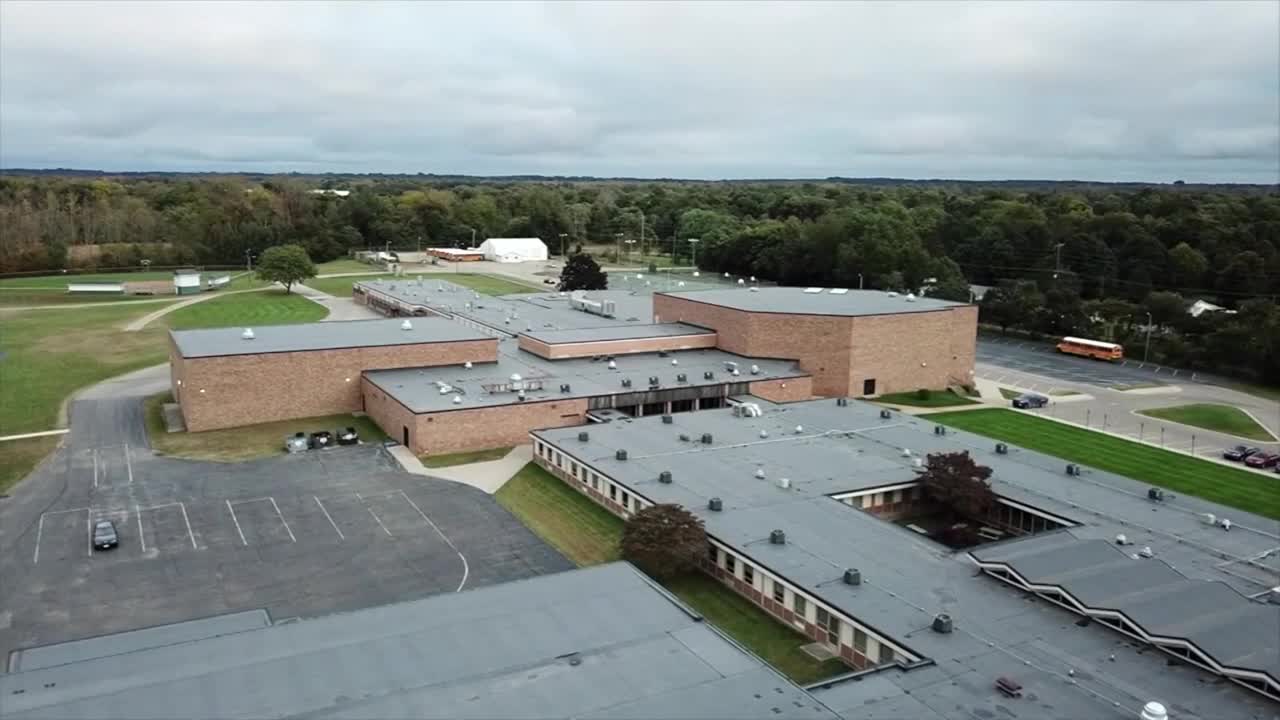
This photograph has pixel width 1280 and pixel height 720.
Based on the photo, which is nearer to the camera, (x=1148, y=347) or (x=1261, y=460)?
(x=1261, y=460)

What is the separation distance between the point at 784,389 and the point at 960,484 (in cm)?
2108

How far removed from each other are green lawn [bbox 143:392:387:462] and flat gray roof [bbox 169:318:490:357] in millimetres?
4044

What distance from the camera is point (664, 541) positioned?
28.7m

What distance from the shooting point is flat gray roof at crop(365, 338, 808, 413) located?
46656mm

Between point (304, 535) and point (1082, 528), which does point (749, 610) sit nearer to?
point (1082, 528)

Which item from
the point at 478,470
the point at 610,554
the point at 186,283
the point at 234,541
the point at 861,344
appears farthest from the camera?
the point at 186,283

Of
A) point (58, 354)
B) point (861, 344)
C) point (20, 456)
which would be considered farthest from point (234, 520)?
point (58, 354)

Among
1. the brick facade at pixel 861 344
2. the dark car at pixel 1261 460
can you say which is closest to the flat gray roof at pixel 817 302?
the brick facade at pixel 861 344

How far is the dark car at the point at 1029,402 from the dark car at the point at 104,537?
4838 cm

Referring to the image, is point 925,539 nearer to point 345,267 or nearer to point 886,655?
point 886,655

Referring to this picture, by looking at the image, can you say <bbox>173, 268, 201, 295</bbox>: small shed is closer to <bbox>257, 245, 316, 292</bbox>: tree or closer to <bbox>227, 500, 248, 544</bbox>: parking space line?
<bbox>257, 245, 316, 292</bbox>: tree

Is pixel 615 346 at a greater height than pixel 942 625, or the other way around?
pixel 615 346

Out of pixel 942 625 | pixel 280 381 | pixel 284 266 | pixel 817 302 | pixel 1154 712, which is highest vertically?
pixel 817 302

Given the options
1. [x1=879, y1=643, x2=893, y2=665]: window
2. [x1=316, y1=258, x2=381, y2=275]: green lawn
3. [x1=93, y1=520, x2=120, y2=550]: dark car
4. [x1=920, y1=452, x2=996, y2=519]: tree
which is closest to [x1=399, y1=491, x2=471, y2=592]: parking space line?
[x1=93, y1=520, x2=120, y2=550]: dark car
